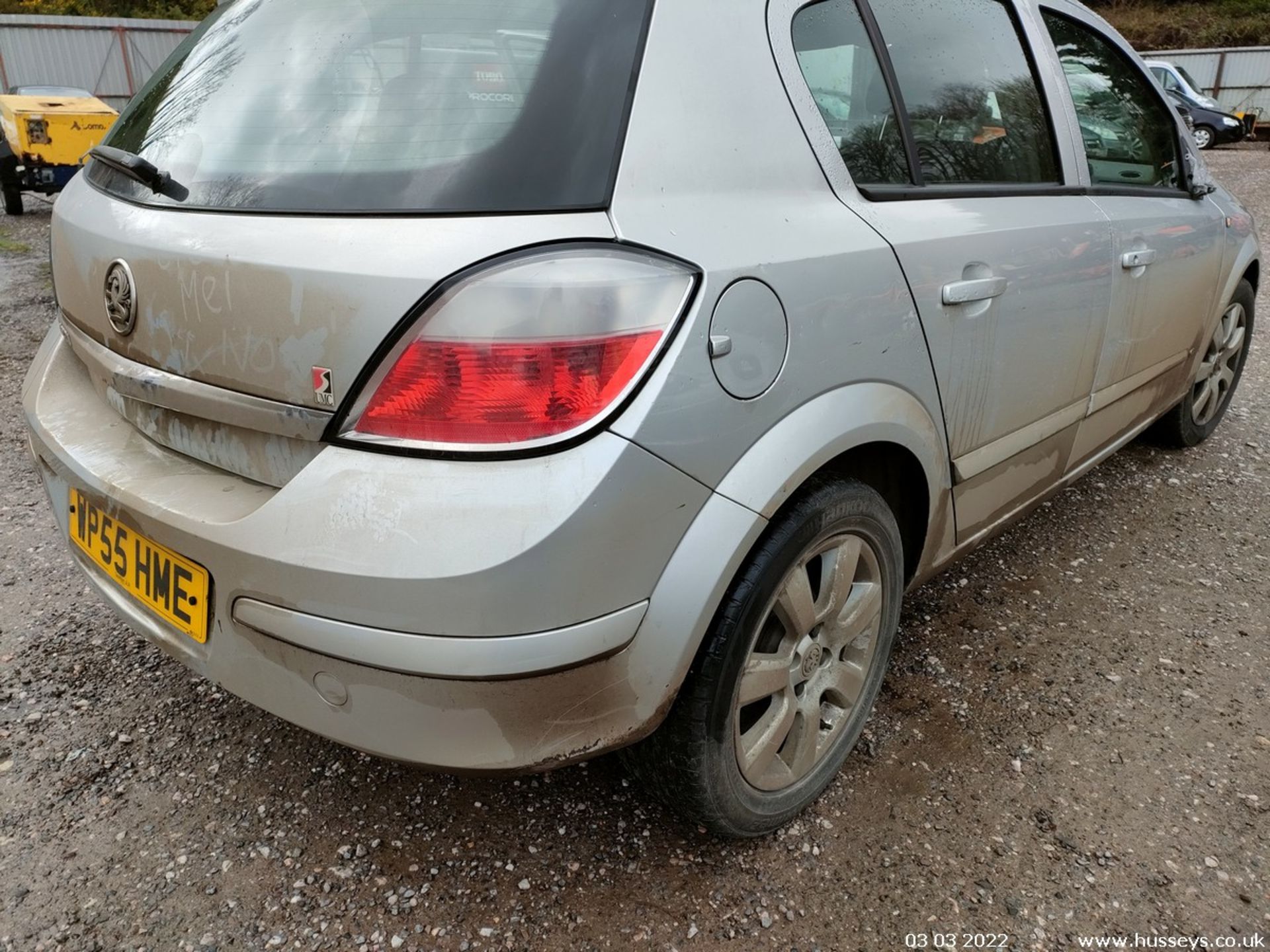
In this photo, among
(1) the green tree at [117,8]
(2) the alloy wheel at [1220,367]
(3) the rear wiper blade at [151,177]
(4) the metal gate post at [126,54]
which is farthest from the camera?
(1) the green tree at [117,8]

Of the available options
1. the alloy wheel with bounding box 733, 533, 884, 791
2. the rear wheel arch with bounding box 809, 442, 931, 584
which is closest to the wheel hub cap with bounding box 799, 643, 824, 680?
the alloy wheel with bounding box 733, 533, 884, 791

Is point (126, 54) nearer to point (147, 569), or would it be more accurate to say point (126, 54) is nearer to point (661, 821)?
point (147, 569)

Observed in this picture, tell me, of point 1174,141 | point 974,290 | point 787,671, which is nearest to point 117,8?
point 1174,141

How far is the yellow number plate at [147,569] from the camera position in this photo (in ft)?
4.84

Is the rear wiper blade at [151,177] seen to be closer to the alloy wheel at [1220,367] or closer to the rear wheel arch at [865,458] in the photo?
the rear wheel arch at [865,458]

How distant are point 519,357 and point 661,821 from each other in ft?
3.61

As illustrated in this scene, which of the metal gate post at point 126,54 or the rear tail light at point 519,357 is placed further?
the metal gate post at point 126,54

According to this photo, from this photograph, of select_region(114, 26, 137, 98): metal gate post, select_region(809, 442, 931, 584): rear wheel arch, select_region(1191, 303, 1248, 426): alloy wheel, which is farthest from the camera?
select_region(114, 26, 137, 98): metal gate post

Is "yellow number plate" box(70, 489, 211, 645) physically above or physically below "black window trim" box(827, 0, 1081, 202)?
below

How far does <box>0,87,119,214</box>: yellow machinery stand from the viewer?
9.16 m

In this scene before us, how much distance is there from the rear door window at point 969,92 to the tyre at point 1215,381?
165 centimetres

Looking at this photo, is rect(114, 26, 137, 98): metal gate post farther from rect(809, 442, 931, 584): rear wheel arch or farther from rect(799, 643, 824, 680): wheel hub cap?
rect(799, 643, 824, 680): wheel hub cap

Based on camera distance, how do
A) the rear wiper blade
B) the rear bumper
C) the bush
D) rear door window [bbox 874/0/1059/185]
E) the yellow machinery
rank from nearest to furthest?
the rear bumper → the rear wiper blade → rear door window [bbox 874/0/1059/185] → the yellow machinery → the bush

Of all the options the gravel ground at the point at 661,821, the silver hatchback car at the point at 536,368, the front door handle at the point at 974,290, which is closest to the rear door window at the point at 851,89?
the silver hatchback car at the point at 536,368
